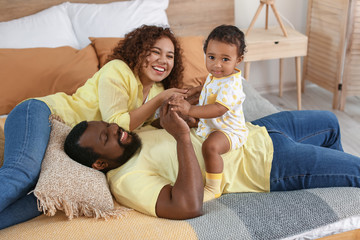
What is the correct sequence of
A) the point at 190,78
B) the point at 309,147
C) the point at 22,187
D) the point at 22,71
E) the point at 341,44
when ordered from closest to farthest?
the point at 22,187
the point at 309,147
the point at 22,71
the point at 190,78
the point at 341,44

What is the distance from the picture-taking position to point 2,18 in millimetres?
2514

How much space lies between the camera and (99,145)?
133 centimetres

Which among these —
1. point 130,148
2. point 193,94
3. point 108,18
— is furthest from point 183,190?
point 108,18

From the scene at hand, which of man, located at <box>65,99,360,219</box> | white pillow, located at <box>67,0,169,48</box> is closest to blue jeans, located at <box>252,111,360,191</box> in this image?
man, located at <box>65,99,360,219</box>

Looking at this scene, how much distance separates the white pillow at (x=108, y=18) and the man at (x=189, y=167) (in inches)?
45.1

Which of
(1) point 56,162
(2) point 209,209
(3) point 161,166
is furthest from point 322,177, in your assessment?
(1) point 56,162

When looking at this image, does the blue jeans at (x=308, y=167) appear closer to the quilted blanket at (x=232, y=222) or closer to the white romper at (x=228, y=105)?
the quilted blanket at (x=232, y=222)

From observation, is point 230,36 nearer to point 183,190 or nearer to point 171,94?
point 171,94

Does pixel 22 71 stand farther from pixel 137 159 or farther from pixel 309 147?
pixel 309 147

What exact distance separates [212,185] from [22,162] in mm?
655

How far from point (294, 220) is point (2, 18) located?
2236mm

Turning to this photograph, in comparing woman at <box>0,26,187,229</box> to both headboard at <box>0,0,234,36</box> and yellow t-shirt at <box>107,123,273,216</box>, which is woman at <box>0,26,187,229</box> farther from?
headboard at <box>0,0,234,36</box>

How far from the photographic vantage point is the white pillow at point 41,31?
226 cm

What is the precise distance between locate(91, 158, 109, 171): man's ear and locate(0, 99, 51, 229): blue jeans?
188mm
